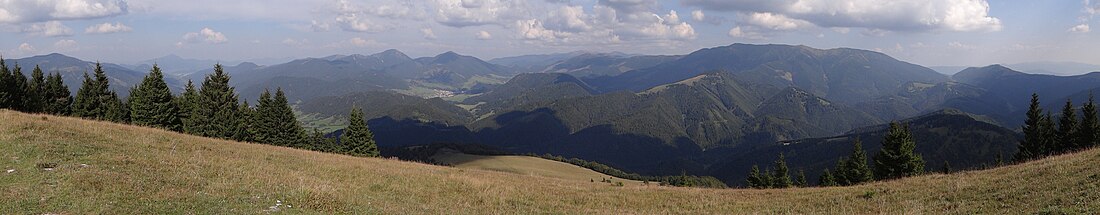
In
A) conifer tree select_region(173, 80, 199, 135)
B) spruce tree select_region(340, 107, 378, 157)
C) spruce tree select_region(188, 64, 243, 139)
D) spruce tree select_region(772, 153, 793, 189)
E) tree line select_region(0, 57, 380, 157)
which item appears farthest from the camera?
spruce tree select_region(340, 107, 378, 157)

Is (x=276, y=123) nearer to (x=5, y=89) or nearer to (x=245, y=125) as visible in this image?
(x=245, y=125)

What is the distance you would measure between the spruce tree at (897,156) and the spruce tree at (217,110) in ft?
257

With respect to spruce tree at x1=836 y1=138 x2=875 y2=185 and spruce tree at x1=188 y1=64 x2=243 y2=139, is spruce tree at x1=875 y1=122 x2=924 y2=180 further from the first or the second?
spruce tree at x1=188 y1=64 x2=243 y2=139

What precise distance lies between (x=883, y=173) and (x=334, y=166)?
193 feet

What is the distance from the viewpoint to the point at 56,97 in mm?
63688

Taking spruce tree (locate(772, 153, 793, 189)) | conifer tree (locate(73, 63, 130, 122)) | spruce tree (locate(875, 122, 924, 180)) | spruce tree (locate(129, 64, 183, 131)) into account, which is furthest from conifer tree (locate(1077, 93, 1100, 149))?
conifer tree (locate(73, 63, 130, 122))

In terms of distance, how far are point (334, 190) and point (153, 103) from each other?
54325 mm

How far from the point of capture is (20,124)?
2070 centimetres

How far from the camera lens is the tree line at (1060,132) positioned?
57650 mm

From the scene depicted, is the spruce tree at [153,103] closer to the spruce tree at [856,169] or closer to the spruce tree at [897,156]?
the spruce tree at [856,169]

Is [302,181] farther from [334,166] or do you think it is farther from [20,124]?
[20,124]

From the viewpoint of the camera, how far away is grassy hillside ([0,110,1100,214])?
1280cm

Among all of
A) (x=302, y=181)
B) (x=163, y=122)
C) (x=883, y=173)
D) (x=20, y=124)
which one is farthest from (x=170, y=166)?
(x=883, y=173)

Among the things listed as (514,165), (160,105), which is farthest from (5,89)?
(514,165)
